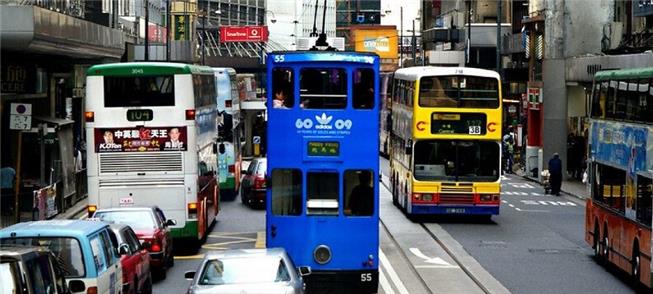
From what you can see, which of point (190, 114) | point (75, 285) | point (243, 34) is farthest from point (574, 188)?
point (243, 34)

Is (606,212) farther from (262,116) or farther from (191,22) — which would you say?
(191,22)

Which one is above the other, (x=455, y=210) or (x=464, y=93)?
(x=464, y=93)

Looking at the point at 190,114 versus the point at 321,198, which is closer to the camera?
the point at 321,198

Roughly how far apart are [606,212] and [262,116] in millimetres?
39019

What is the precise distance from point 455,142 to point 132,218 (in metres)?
Answer: 12.4

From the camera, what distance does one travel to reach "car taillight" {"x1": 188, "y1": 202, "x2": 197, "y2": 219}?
26.9 meters

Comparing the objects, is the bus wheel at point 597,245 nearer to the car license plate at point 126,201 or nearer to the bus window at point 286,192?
the bus window at point 286,192

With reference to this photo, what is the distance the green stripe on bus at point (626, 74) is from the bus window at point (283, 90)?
610 centimetres

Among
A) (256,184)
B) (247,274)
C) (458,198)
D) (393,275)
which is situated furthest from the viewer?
(256,184)

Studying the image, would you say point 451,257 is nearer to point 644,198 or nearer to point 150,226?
point 644,198

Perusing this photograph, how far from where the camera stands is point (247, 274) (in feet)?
49.5

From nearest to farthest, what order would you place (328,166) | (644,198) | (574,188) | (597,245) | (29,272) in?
(29,272) → (328,166) → (644,198) → (597,245) → (574,188)

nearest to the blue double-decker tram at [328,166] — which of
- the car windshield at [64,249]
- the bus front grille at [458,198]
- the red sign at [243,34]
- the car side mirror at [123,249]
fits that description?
the car side mirror at [123,249]

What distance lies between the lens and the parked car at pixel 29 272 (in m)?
11.5
